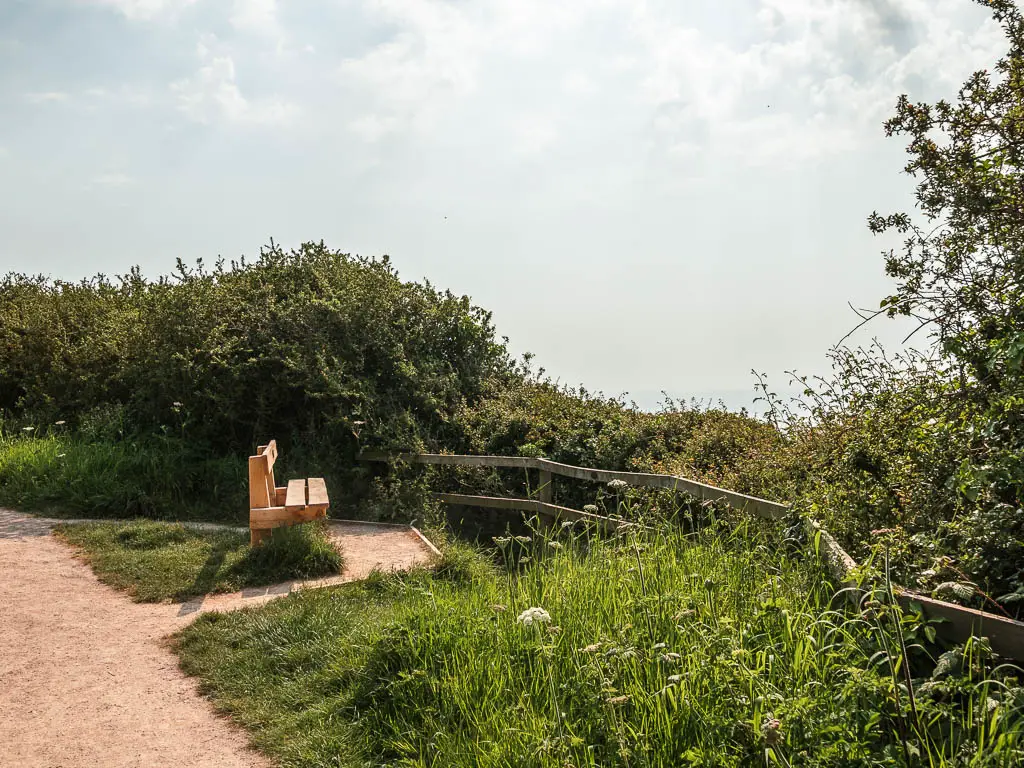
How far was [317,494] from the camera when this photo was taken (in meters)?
8.59

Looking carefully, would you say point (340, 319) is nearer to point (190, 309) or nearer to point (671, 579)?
point (190, 309)

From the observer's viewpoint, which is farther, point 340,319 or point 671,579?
point 340,319

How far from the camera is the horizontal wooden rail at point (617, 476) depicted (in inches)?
220

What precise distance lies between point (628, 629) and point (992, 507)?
73.2 inches

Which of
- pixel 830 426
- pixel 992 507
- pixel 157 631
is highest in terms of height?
pixel 830 426

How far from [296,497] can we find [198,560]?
3.73ft

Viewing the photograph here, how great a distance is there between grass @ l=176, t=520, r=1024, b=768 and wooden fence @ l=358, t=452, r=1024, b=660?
107mm

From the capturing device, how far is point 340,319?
39.8 feet

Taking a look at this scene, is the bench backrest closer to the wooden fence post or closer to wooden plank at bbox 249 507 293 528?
wooden plank at bbox 249 507 293 528

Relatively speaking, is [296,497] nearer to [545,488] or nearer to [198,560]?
[198,560]

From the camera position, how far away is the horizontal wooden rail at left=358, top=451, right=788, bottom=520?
5.60 meters

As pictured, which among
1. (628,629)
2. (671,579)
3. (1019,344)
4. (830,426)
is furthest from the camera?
(830,426)

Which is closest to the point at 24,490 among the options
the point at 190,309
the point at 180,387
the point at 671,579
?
the point at 180,387

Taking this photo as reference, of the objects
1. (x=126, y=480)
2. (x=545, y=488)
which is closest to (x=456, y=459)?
(x=545, y=488)
